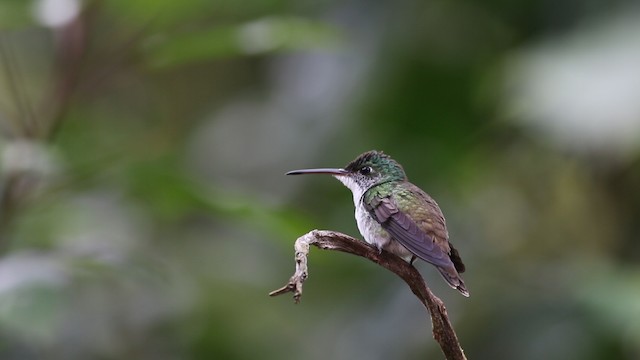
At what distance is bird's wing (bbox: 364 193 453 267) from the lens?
233 cm

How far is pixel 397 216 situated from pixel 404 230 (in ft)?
0.34

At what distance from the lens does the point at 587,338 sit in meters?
4.37

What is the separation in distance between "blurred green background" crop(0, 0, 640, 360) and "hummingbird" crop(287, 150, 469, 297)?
2.56 feet

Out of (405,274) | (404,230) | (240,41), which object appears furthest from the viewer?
(240,41)

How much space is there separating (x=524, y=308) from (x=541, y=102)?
102cm

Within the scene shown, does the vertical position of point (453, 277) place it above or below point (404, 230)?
below

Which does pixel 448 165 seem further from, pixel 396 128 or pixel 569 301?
pixel 569 301

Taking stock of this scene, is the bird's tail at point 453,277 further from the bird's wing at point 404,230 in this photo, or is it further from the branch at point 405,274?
the branch at point 405,274

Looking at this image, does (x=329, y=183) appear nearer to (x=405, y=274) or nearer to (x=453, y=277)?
(x=453, y=277)

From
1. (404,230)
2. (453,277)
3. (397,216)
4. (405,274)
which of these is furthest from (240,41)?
(405,274)

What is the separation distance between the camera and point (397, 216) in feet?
8.57

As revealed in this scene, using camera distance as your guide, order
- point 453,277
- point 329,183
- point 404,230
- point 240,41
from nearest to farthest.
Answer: point 453,277
point 404,230
point 240,41
point 329,183

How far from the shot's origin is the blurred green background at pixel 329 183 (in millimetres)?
3846

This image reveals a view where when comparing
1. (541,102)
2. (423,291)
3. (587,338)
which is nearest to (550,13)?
(541,102)
